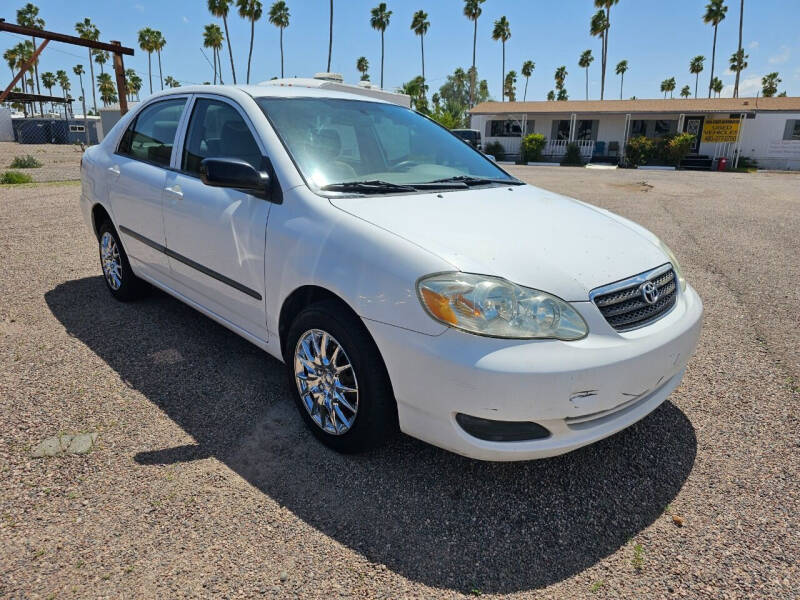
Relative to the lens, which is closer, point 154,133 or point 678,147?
point 154,133

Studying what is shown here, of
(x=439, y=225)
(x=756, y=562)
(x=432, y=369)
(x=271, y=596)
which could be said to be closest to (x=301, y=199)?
(x=439, y=225)

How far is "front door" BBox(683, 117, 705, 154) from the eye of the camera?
30594mm

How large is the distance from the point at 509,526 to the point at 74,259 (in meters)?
5.73

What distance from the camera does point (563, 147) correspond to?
3192 cm

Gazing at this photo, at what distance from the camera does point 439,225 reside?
2.42 m

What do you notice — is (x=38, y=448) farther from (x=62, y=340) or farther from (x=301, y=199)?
(x=301, y=199)

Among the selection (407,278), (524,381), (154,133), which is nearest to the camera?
(524,381)

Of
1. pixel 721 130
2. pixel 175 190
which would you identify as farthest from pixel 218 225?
pixel 721 130

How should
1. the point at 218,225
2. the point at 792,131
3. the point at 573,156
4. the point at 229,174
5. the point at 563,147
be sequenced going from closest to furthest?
the point at 229,174 < the point at 218,225 < the point at 792,131 < the point at 573,156 < the point at 563,147

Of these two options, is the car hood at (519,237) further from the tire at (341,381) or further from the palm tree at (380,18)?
the palm tree at (380,18)

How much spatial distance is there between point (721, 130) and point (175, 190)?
33268mm

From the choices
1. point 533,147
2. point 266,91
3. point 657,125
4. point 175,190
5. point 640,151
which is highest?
point 657,125

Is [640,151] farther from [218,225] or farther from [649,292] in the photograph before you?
[218,225]

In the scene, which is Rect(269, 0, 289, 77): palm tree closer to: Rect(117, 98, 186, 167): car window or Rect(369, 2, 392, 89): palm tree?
Rect(369, 2, 392, 89): palm tree
